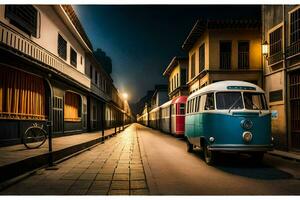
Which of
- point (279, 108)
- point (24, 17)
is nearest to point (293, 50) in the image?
point (279, 108)

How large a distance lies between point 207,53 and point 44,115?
13.1 m

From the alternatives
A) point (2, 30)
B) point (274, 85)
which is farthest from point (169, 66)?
point (2, 30)

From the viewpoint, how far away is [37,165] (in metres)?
10.2

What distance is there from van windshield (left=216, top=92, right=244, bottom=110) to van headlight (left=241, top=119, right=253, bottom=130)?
1.75ft

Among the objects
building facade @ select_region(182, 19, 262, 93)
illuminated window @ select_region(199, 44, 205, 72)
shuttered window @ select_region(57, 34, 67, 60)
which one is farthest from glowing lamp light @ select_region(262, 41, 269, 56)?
shuttered window @ select_region(57, 34, 67, 60)

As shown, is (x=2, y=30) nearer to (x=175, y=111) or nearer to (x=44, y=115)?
(x=44, y=115)

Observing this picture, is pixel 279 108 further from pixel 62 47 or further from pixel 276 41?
pixel 62 47

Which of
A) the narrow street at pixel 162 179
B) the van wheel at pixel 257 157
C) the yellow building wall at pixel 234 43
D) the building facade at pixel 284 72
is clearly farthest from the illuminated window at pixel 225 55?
the narrow street at pixel 162 179

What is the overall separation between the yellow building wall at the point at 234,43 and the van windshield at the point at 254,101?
1449 centimetres

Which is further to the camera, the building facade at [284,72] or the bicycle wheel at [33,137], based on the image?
the building facade at [284,72]

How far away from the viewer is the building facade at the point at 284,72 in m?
16.1

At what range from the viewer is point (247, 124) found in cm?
1115

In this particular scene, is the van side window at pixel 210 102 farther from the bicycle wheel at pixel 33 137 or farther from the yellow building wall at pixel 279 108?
the yellow building wall at pixel 279 108

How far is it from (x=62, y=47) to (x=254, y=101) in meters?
14.6
